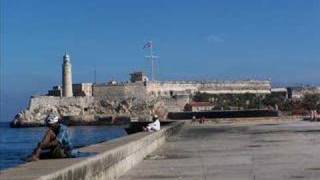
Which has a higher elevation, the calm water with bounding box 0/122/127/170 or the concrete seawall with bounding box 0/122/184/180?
the concrete seawall with bounding box 0/122/184/180

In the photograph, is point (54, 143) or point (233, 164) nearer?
point (54, 143)

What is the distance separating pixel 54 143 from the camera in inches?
494

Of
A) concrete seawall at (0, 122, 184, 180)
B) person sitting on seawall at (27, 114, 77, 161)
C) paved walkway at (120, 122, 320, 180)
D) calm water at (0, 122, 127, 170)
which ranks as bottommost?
calm water at (0, 122, 127, 170)

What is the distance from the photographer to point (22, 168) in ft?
35.6

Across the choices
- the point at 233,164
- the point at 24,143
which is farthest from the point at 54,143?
the point at 24,143

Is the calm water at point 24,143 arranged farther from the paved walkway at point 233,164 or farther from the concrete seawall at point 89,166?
the paved walkway at point 233,164

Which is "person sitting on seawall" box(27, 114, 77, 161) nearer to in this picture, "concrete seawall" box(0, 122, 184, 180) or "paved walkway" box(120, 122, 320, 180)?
"concrete seawall" box(0, 122, 184, 180)

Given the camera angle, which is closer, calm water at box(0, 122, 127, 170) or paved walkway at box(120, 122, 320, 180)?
→ paved walkway at box(120, 122, 320, 180)

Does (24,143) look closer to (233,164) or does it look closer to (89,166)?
(233,164)

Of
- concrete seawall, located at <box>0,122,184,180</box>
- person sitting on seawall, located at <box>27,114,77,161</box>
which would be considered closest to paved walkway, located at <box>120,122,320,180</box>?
concrete seawall, located at <box>0,122,184,180</box>

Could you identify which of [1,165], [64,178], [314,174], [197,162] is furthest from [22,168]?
[1,165]

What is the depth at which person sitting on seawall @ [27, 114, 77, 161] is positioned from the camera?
12.4m

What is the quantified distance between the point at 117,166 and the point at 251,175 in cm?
262

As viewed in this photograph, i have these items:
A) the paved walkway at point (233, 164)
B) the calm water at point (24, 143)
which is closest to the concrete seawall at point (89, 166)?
the paved walkway at point (233, 164)
